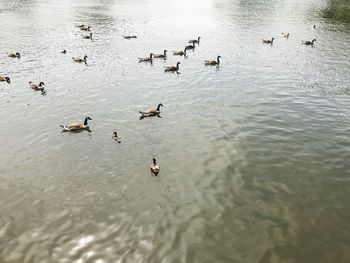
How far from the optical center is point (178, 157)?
25281mm

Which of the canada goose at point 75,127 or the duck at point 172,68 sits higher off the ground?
the duck at point 172,68

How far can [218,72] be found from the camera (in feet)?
147

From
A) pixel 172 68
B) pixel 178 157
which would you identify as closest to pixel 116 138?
pixel 178 157

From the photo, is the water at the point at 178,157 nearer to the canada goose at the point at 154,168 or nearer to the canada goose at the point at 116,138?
the canada goose at the point at 154,168

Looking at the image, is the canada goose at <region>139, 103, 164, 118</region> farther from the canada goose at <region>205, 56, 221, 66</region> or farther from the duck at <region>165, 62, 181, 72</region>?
the canada goose at <region>205, 56, 221, 66</region>

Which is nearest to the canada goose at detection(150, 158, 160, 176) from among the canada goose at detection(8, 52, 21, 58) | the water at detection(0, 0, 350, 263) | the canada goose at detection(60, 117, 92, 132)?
the water at detection(0, 0, 350, 263)

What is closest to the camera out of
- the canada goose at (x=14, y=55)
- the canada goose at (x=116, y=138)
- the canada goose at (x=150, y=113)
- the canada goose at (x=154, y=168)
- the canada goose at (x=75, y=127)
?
the canada goose at (x=154, y=168)

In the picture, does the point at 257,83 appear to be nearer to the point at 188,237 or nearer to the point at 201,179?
the point at 201,179

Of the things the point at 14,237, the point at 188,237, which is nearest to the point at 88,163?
the point at 14,237

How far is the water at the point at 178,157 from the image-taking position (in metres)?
17.8

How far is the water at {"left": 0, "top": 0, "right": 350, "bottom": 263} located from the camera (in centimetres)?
1775

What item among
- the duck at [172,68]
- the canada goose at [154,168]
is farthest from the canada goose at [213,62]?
the canada goose at [154,168]

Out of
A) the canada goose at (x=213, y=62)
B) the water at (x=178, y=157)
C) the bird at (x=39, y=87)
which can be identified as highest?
the canada goose at (x=213, y=62)

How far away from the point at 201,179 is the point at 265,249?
6633 mm
